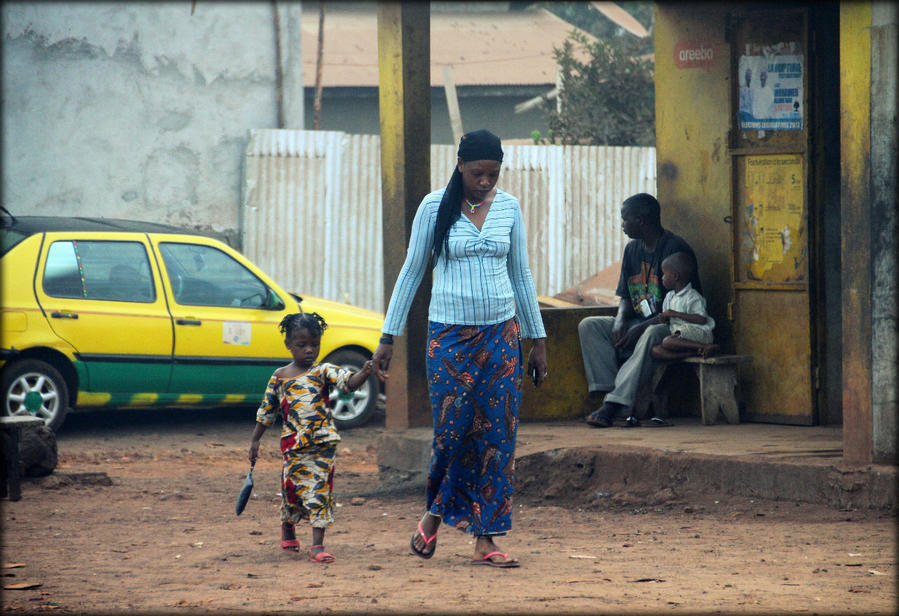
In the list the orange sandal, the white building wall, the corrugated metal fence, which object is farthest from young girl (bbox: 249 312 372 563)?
the corrugated metal fence

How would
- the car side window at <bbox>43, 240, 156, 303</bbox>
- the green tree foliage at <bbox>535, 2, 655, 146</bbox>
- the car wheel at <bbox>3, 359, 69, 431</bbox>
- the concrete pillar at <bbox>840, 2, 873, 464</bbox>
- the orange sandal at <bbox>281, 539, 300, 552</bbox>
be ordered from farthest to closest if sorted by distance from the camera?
the green tree foliage at <bbox>535, 2, 655, 146</bbox>
the car side window at <bbox>43, 240, 156, 303</bbox>
the car wheel at <bbox>3, 359, 69, 431</bbox>
the concrete pillar at <bbox>840, 2, 873, 464</bbox>
the orange sandal at <bbox>281, 539, 300, 552</bbox>

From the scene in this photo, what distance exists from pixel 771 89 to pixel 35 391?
5498 mm

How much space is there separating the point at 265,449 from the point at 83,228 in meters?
2.23

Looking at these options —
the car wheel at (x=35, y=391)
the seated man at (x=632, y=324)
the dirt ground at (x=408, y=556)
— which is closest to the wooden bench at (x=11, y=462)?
the dirt ground at (x=408, y=556)

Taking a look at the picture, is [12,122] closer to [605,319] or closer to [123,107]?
[123,107]

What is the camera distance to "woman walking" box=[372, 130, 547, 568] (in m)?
4.98

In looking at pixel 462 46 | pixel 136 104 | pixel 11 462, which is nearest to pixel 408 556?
pixel 11 462

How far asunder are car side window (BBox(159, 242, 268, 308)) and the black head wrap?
16.2 feet

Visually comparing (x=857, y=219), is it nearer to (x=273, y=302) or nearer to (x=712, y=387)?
(x=712, y=387)

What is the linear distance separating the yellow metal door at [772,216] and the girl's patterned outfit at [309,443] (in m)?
3.26

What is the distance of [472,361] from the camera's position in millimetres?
4996

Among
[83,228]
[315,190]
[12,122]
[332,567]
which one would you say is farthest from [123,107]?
[332,567]

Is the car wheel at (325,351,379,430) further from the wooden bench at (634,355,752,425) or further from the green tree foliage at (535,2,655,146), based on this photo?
the green tree foliage at (535,2,655,146)

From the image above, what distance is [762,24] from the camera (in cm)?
748
